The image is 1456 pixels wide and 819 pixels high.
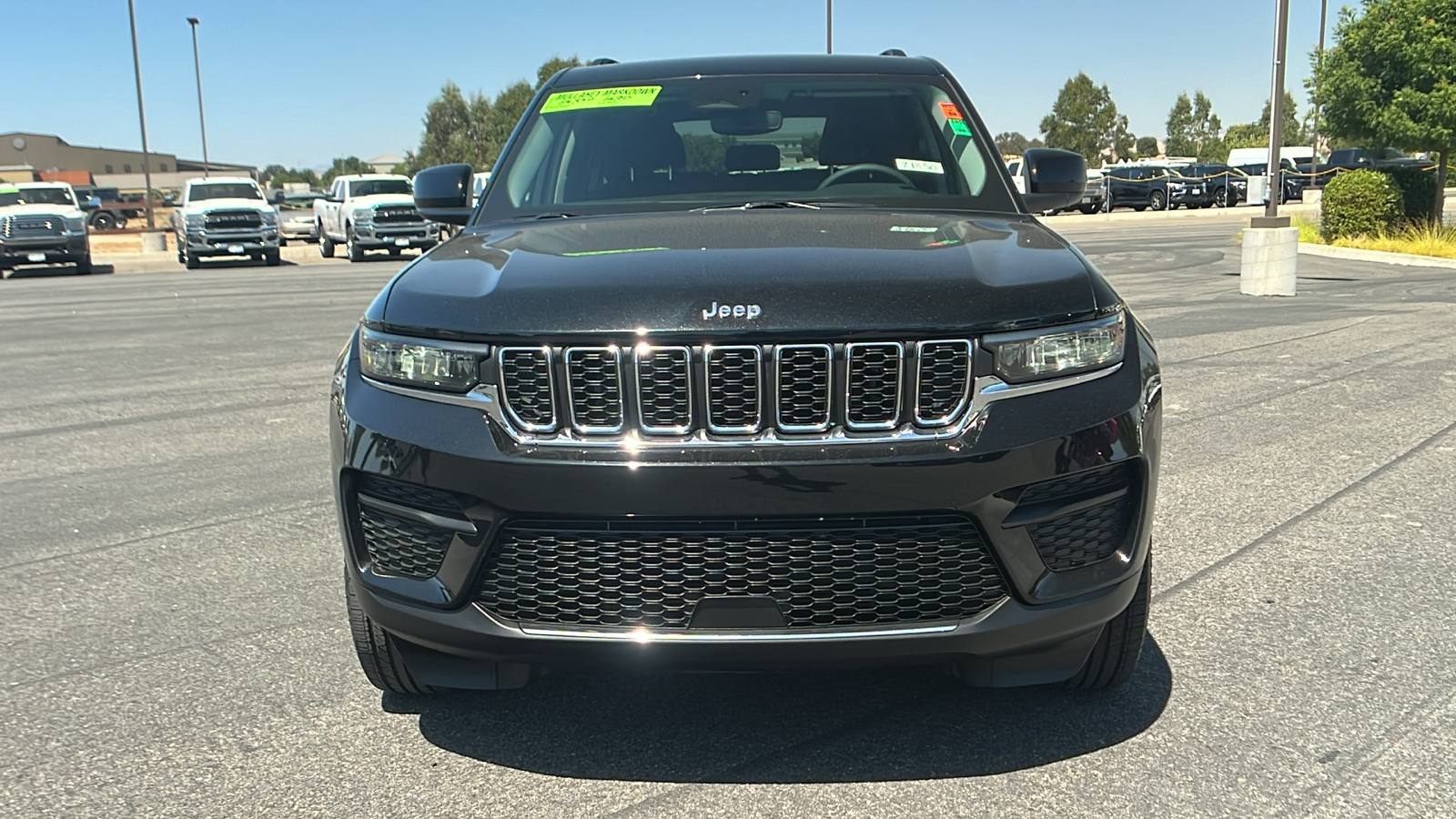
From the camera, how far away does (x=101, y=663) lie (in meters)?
3.78

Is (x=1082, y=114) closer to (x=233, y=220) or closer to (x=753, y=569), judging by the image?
(x=233, y=220)

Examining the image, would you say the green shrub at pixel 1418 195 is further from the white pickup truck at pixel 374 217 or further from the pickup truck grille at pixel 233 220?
the pickup truck grille at pixel 233 220

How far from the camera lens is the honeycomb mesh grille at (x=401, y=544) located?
109 inches

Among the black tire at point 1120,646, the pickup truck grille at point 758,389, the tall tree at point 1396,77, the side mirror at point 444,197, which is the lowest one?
the black tire at point 1120,646

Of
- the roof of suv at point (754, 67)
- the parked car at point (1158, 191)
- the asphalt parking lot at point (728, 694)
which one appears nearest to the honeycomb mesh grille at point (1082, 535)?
the asphalt parking lot at point (728, 694)

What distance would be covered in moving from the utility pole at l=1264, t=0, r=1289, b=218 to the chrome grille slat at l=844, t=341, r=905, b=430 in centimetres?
1315

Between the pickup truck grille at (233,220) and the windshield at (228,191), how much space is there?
4.10 feet

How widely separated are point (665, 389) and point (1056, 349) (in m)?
0.86

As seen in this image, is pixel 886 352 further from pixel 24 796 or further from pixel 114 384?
pixel 114 384

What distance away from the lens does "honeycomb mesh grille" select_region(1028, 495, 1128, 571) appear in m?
2.73

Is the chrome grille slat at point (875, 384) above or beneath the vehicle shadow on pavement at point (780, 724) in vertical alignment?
above

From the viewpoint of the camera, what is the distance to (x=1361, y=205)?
69.2ft

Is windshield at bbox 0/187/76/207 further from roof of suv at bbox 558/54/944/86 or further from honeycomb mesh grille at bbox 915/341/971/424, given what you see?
honeycomb mesh grille at bbox 915/341/971/424

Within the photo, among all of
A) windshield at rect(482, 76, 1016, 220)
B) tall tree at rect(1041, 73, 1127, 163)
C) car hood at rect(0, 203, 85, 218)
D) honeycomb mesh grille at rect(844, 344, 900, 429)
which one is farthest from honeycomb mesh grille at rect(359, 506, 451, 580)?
tall tree at rect(1041, 73, 1127, 163)
